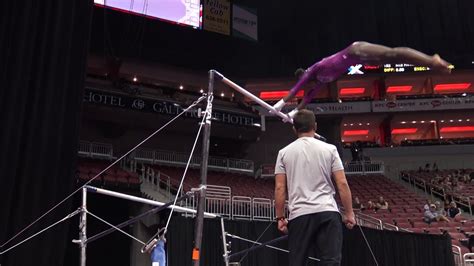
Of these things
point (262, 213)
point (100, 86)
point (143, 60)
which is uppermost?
point (143, 60)

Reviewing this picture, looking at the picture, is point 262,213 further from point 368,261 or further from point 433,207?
point 433,207

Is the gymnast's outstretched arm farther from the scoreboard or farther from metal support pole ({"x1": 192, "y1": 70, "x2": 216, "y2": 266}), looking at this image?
the scoreboard

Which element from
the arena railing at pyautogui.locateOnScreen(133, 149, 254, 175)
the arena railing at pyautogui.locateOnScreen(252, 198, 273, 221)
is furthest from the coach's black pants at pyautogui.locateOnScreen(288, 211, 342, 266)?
the arena railing at pyautogui.locateOnScreen(133, 149, 254, 175)

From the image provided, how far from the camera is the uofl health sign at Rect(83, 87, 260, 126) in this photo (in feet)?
54.6

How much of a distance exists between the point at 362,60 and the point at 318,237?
129 inches

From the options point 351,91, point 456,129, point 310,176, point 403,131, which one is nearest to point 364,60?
point 310,176

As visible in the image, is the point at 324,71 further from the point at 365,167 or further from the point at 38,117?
the point at 365,167

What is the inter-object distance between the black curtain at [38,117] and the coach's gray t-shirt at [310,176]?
12.9 ft

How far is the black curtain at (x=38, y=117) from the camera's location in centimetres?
570

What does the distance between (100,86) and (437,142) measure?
15616mm

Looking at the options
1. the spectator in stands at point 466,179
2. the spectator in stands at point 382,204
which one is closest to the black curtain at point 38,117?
the spectator in stands at point 382,204

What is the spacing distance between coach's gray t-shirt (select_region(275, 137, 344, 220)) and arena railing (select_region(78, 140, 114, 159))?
1368 cm

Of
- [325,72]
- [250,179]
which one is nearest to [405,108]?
[250,179]

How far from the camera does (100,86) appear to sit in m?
17.0
